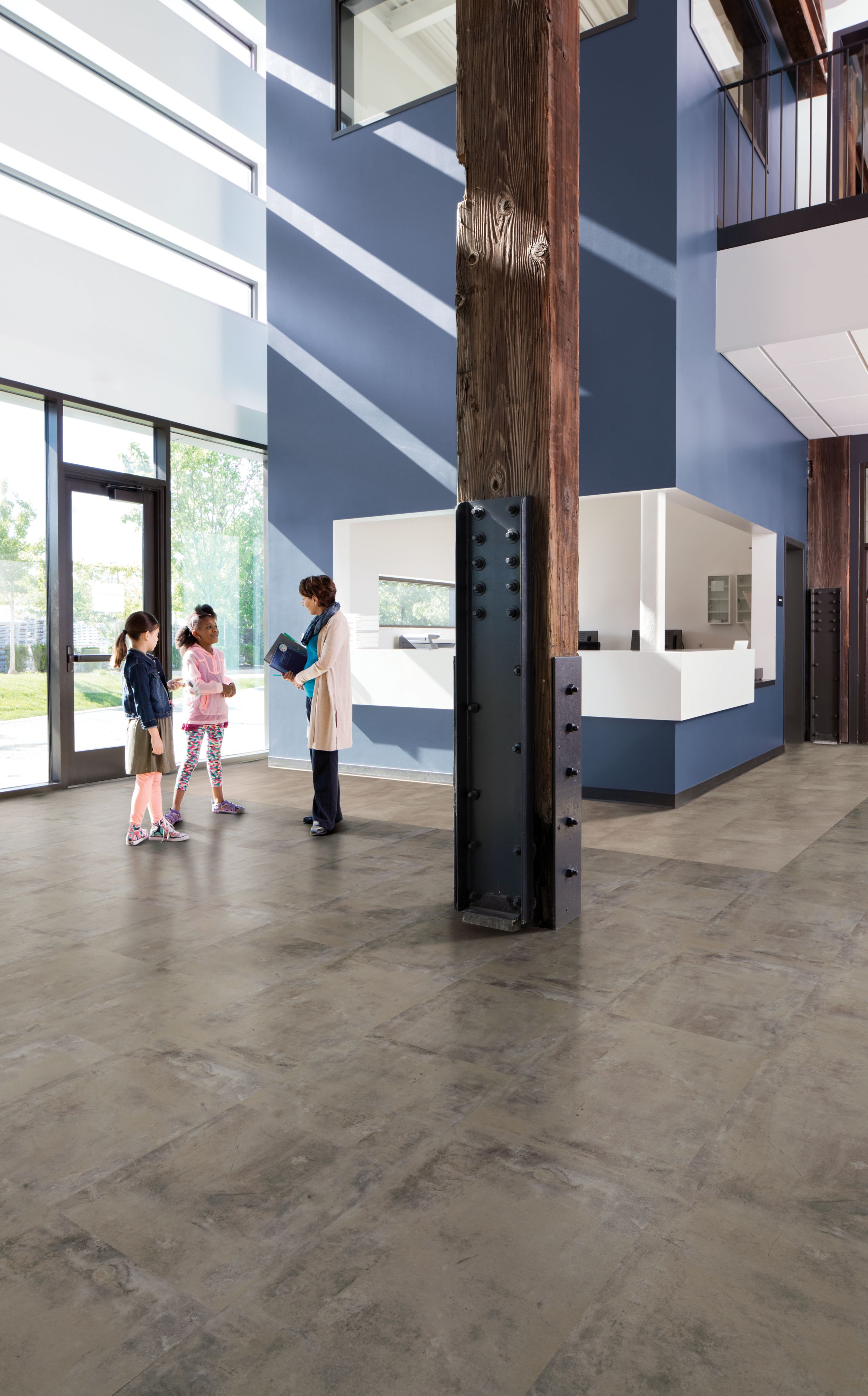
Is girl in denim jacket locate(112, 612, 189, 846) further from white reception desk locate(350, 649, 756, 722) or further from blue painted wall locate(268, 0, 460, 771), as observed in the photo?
blue painted wall locate(268, 0, 460, 771)

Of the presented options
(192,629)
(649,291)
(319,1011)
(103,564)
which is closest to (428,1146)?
(319,1011)

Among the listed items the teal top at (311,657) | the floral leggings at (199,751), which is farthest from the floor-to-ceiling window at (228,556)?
the teal top at (311,657)

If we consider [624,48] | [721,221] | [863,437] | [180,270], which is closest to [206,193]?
[180,270]

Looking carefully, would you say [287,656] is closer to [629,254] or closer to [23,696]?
[23,696]

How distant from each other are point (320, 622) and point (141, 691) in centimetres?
111

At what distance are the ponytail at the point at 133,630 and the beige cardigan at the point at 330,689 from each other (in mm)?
893

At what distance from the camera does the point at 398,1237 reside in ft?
6.03

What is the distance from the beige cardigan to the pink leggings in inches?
35.5

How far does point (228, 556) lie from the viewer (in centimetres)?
871

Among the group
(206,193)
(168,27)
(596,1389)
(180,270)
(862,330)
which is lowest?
(596,1389)

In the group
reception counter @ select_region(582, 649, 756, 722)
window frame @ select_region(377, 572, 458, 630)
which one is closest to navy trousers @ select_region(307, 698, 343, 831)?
reception counter @ select_region(582, 649, 756, 722)

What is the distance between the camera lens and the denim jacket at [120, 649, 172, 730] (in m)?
5.13

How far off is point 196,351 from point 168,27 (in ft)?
8.24

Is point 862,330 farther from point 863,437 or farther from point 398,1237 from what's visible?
point 398,1237
